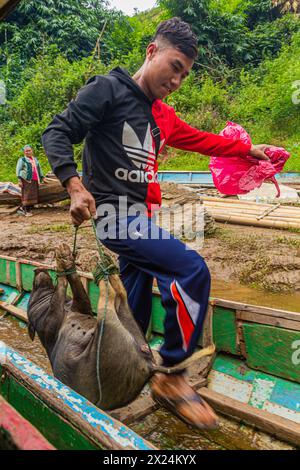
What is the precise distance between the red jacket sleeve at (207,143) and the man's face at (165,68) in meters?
0.47

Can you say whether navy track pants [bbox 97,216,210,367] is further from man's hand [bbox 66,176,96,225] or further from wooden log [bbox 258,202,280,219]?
wooden log [bbox 258,202,280,219]

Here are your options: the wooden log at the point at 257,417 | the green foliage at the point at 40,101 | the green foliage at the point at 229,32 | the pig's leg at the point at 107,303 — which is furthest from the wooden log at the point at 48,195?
the green foliage at the point at 229,32

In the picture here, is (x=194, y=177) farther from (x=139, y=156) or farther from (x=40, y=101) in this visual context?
(x=139, y=156)

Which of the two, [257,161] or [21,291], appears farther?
[21,291]

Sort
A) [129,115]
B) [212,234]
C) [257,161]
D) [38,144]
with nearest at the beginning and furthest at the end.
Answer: [129,115] → [257,161] → [212,234] → [38,144]

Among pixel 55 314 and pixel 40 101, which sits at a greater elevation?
pixel 40 101

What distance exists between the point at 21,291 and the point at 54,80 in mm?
14565

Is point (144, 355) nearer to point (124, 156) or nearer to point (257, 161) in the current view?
point (124, 156)

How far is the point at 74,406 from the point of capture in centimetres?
166

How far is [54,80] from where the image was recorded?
16906 millimetres

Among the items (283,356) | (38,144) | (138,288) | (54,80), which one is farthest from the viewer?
(54,80)

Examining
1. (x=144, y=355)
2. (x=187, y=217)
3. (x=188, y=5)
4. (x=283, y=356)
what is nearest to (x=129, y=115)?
(x=144, y=355)

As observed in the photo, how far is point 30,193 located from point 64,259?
26.8 feet

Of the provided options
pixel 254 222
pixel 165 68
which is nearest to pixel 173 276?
pixel 165 68
